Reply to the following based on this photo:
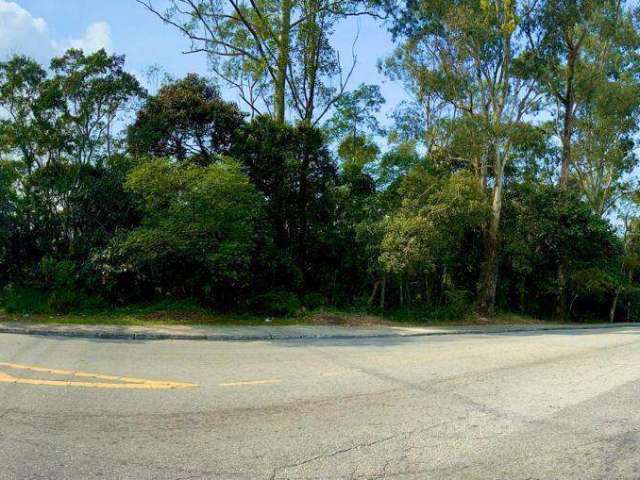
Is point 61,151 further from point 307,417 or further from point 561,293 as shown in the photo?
point 561,293

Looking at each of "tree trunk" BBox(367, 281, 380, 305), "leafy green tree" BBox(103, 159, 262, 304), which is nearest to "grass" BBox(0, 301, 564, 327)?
"leafy green tree" BBox(103, 159, 262, 304)

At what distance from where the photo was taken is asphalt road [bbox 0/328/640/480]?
4.09 m

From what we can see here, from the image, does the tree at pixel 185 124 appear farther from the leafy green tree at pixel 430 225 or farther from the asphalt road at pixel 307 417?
the asphalt road at pixel 307 417

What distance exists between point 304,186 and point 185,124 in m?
5.49

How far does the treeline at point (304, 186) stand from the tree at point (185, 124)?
0.27 ft

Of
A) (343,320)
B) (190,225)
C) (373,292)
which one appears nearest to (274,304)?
(343,320)

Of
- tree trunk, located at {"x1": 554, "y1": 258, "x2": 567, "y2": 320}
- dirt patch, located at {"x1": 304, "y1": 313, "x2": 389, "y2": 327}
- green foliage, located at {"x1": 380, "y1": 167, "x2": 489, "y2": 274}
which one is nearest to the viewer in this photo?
dirt patch, located at {"x1": 304, "y1": 313, "x2": 389, "y2": 327}

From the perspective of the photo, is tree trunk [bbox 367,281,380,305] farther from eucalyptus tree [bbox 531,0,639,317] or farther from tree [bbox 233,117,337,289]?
eucalyptus tree [bbox 531,0,639,317]

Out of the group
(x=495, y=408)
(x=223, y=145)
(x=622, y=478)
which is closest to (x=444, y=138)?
(x=223, y=145)

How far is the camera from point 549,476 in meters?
4.04

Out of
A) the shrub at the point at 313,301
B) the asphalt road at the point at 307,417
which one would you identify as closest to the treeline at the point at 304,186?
the shrub at the point at 313,301

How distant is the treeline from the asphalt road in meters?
7.25

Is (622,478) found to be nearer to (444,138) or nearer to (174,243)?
(174,243)

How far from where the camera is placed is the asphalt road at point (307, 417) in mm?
4090
